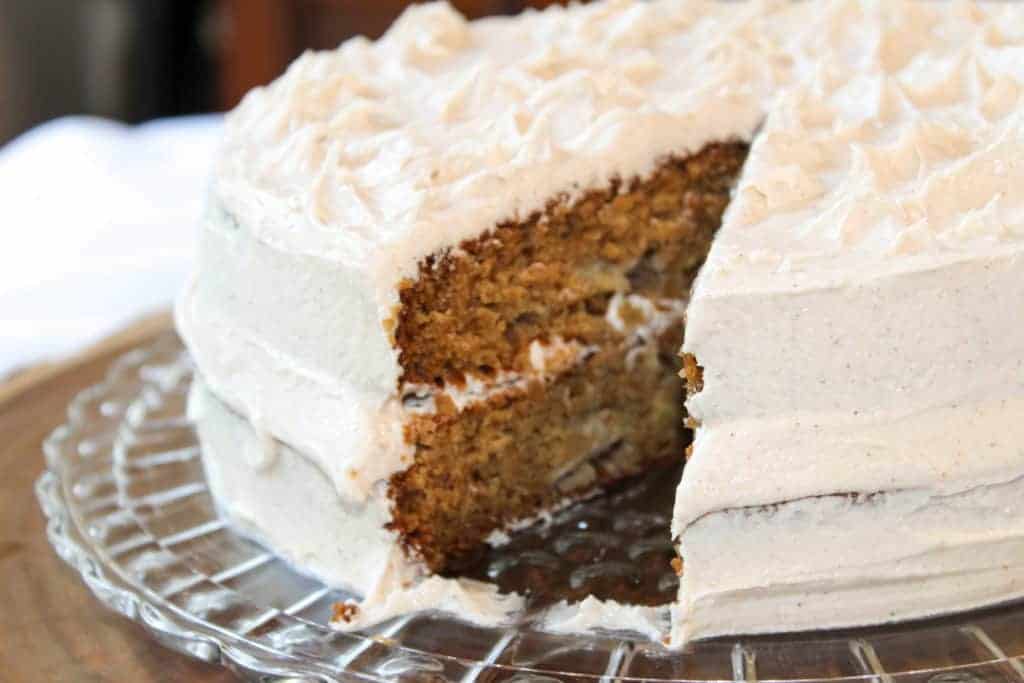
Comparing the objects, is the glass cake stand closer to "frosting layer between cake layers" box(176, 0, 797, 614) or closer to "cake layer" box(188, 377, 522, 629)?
"cake layer" box(188, 377, 522, 629)

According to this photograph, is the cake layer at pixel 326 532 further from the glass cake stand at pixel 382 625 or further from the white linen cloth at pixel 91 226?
the white linen cloth at pixel 91 226

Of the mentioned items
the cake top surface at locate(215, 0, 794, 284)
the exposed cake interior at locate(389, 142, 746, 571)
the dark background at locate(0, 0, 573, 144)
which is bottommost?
the dark background at locate(0, 0, 573, 144)

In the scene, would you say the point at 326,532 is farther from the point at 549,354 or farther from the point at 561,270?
the point at 561,270

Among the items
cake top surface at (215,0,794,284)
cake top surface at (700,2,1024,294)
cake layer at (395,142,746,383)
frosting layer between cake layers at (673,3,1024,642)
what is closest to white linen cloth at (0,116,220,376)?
cake top surface at (215,0,794,284)

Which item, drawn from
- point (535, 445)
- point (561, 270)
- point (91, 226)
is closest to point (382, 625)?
point (535, 445)

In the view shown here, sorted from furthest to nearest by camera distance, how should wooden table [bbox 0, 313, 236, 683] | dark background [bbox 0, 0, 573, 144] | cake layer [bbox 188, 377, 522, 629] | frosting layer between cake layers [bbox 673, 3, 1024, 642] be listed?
dark background [bbox 0, 0, 573, 144], cake layer [bbox 188, 377, 522, 629], wooden table [bbox 0, 313, 236, 683], frosting layer between cake layers [bbox 673, 3, 1024, 642]

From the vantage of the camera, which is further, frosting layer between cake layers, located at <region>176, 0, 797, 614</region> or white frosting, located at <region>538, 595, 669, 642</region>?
frosting layer between cake layers, located at <region>176, 0, 797, 614</region>
